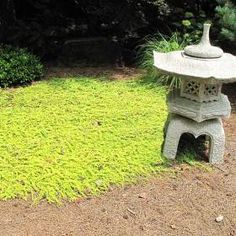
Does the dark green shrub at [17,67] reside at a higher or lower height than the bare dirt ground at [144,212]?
higher

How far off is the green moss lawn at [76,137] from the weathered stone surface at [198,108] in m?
0.55

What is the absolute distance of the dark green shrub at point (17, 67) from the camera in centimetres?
631

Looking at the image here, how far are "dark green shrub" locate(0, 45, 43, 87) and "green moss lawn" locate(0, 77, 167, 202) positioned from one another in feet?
0.56

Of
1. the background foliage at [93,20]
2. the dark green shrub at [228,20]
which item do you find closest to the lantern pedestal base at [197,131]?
the dark green shrub at [228,20]

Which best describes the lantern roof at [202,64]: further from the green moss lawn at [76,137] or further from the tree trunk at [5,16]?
the tree trunk at [5,16]

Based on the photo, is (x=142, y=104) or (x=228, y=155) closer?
(x=228, y=155)

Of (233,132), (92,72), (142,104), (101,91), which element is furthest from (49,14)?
(233,132)

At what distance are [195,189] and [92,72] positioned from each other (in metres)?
3.52

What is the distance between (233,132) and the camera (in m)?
5.09

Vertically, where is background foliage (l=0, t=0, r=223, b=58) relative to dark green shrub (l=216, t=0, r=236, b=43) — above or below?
below

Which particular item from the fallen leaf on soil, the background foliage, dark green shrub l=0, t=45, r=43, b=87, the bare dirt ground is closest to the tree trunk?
the background foliage

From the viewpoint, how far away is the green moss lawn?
403 centimetres

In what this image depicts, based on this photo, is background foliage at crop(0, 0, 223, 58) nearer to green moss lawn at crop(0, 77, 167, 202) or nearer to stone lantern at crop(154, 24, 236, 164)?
green moss lawn at crop(0, 77, 167, 202)

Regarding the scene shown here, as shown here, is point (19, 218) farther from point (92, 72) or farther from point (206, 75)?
point (92, 72)
